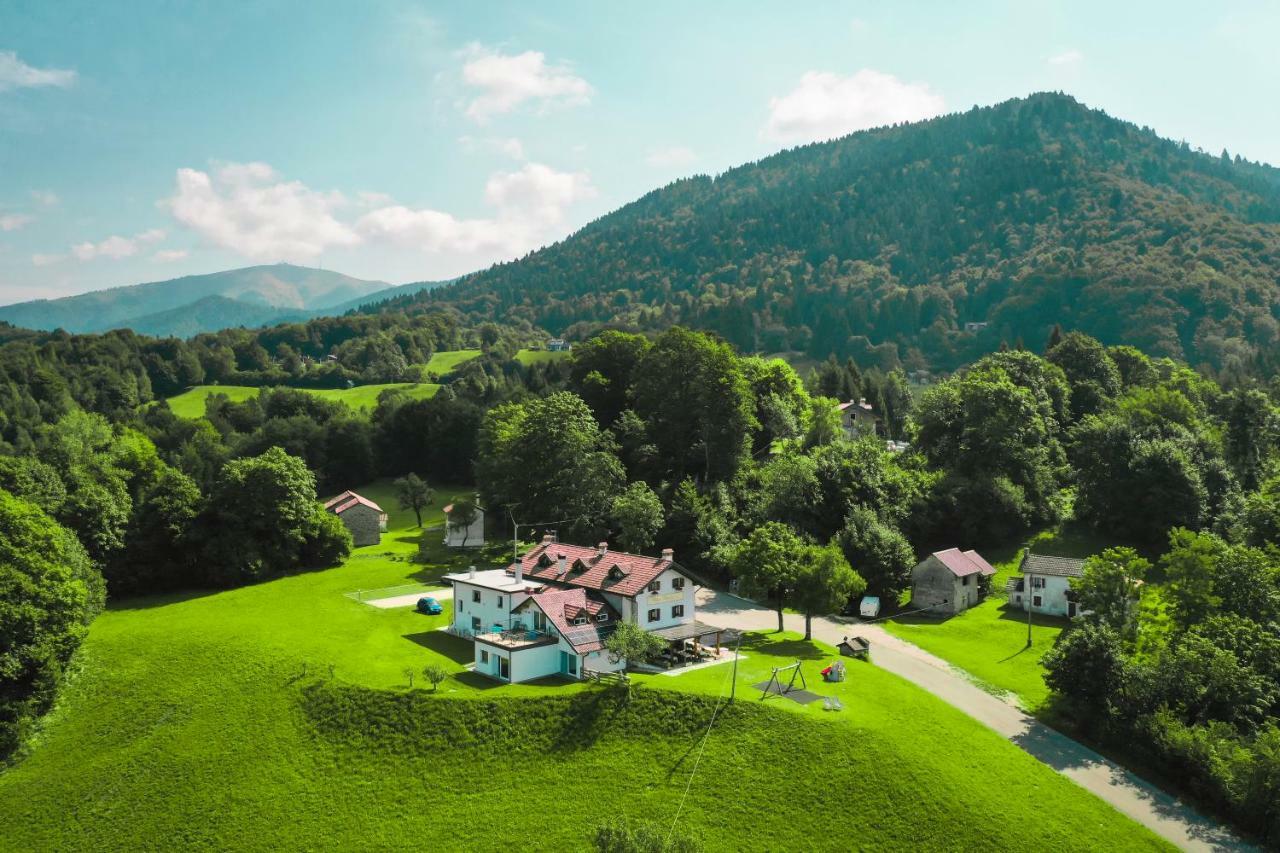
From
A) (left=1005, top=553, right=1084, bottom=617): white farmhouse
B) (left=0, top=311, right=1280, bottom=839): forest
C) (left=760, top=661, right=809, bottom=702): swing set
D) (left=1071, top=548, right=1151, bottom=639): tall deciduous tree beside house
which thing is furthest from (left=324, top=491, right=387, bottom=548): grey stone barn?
(left=1071, top=548, right=1151, bottom=639): tall deciduous tree beside house

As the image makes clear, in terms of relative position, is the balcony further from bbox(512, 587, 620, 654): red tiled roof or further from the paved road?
the paved road

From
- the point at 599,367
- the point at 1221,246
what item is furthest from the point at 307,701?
the point at 1221,246

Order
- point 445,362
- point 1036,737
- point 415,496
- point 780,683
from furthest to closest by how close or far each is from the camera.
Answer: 1. point 445,362
2. point 415,496
3. point 780,683
4. point 1036,737

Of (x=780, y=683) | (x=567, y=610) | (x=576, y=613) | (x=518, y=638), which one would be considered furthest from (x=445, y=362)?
(x=780, y=683)

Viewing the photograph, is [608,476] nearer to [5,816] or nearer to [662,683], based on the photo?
[662,683]

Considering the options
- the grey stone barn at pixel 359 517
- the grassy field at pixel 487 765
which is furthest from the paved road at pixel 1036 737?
the grey stone barn at pixel 359 517

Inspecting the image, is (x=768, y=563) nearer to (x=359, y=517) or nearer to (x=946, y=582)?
(x=946, y=582)
